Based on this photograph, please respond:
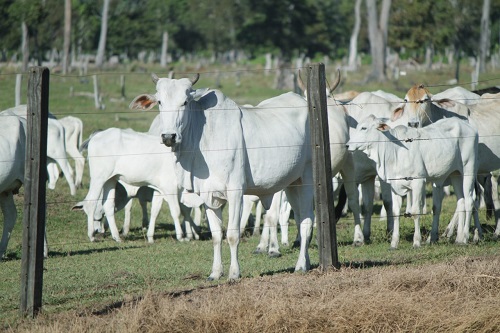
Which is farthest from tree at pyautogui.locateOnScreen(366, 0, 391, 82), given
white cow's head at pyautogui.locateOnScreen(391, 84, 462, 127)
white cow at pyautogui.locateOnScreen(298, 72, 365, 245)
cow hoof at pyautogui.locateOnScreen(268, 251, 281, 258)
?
cow hoof at pyautogui.locateOnScreen(268, 251, 281, 258)

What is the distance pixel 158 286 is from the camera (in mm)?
10242

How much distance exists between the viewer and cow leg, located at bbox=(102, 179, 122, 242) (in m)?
16.0

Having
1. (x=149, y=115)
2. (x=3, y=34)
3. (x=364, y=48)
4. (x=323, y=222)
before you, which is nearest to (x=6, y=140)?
(x=323, y=222)

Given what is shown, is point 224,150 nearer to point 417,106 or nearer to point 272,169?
point 272,169

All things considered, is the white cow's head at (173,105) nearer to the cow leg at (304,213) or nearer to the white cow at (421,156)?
the cow leg at (304,213)

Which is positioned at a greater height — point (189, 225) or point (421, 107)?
point (421, 107)

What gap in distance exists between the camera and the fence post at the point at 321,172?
396 inches

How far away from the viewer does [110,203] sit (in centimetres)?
1647

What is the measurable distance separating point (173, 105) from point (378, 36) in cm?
4384

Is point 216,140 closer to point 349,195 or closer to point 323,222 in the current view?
point 323,222

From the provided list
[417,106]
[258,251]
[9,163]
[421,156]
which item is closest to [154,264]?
[258,251]

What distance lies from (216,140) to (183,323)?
9.59ft

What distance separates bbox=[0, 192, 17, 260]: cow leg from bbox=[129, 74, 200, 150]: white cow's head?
3938 mm

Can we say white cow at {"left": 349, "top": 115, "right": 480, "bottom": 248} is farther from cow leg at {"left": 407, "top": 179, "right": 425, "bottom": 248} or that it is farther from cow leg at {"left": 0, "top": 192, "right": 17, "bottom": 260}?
cow leg at {"left": 0, "top": 192, "right": 17, "bottom": 260}
